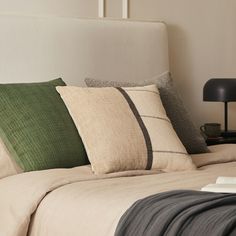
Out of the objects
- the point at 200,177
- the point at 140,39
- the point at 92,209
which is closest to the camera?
the point at 92,209

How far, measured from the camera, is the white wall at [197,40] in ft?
13.1

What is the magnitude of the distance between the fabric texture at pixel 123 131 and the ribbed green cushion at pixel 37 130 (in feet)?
0.19

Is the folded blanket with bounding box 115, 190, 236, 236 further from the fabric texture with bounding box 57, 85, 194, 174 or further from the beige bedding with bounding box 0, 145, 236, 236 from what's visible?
the fabric texture with bounding box 57, 85, 194, 174

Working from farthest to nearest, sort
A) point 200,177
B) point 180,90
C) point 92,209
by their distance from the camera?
point 180,90 → point 200,177 → point 92,209

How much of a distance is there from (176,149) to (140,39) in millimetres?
1103

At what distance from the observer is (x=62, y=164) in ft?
8.78

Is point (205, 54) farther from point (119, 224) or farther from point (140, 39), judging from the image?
point (119, 224)

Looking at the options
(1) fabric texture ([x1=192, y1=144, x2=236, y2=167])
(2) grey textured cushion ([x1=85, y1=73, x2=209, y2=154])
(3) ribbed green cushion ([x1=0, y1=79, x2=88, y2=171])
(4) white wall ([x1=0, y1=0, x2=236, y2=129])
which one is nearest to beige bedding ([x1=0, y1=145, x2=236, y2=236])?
(3) ribbed green cushion ([x1=0, y1=79, x2=88, y2=171])

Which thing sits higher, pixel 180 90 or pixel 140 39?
pixel 140 39

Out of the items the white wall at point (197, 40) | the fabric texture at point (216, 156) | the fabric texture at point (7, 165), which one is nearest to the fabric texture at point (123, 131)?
the fabric texture at point (216, 156)

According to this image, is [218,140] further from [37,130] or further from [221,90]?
[37,130]

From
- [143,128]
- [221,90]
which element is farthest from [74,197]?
[221,90]

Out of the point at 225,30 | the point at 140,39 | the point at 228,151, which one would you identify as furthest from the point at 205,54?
the point at 228,151

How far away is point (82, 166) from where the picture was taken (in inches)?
107
